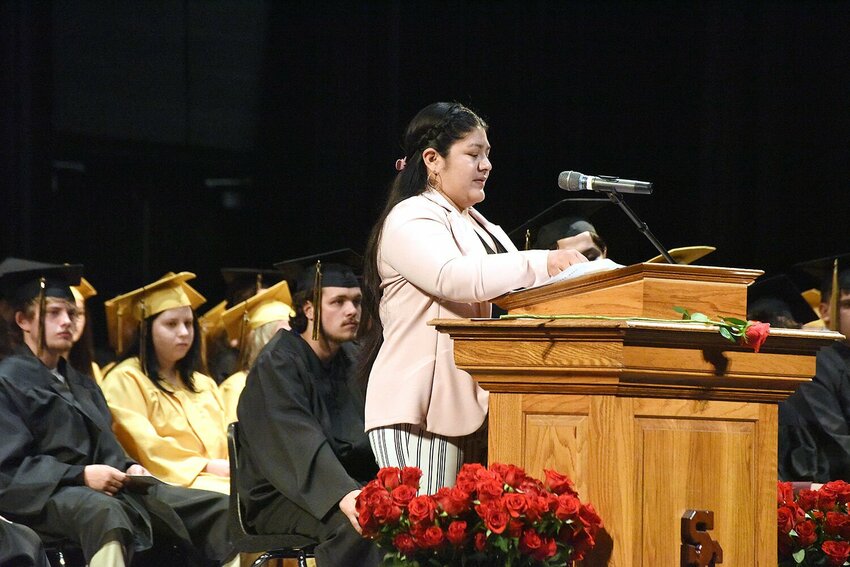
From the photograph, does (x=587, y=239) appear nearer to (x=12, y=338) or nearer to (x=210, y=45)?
(x=12, y=338)

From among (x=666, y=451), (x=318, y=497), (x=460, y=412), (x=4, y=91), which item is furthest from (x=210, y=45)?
(x=666, y=451)

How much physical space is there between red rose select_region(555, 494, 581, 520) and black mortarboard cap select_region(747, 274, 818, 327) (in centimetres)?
335

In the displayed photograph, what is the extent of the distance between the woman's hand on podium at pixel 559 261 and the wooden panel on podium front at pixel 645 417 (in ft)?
0.85

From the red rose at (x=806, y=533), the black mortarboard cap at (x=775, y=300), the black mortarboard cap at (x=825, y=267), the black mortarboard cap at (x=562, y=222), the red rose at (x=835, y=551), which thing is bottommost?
the red rose at (x=835, y=551)

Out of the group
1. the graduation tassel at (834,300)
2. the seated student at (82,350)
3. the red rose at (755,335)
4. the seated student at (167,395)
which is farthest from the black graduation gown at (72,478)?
the graduation tassel at (834,300)

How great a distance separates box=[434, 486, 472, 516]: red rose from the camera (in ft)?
7.96

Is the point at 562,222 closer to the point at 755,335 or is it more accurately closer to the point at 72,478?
the point at 72,478

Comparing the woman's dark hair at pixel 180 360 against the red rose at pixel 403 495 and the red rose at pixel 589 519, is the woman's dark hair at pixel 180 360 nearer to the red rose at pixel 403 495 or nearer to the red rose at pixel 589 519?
the red rose at pixel 403 495

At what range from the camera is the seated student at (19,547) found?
406 cm

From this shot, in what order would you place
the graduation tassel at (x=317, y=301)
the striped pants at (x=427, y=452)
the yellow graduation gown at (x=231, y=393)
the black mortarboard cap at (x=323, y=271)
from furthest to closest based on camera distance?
the yellow graduation gown at (x=231, y=393), the black mortarboard cap at (x=323, y=271), the graduation tassel at (x=317, y=301), the striped pants at (x=427, y=452)

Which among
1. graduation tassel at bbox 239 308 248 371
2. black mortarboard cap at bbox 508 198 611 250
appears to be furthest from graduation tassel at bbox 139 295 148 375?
black mortarboard cap at bbox 508 198 611 250

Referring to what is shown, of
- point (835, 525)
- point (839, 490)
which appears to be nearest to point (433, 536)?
Answer: point (835, 525)

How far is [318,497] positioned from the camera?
389 cm

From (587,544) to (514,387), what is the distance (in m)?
0.33
